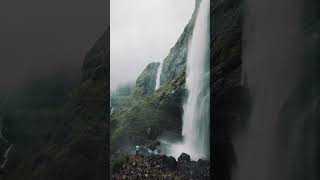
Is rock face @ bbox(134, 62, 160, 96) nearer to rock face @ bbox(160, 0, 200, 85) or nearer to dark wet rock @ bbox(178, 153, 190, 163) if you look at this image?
rock face @ bbox(160, 0, 200, 85)

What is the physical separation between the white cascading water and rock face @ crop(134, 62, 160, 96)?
0.25 meters

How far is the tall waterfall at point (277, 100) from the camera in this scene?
127 inches

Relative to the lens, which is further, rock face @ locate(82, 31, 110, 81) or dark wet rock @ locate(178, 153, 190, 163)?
dark wet rock @ locate(178, 153, 190, 163)

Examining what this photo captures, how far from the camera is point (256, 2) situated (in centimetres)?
324

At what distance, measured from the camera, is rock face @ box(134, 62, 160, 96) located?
10.6 feet

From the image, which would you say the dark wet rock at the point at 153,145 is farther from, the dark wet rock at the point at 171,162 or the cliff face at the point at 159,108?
the dark wet rock at the point at 171,162

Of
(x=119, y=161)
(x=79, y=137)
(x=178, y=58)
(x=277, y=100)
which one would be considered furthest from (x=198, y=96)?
(x=79, y=137)

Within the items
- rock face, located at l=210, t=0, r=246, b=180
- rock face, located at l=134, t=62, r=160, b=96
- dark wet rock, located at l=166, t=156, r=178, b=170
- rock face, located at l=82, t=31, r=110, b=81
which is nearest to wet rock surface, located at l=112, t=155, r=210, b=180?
dark wet rock, located at l=166, t=156, r=178, b=170

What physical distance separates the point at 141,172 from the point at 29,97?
94 centimetres

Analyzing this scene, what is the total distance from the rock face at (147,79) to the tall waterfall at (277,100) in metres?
0.65

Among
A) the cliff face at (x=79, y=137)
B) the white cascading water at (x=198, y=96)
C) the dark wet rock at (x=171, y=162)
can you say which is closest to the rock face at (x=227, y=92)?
the white cascading water at (x=198, y=96)

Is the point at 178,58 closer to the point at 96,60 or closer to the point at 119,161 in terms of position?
the point at 96,60

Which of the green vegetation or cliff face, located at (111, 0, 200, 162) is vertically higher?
cliff face, located at (111, 0, 200, 162)

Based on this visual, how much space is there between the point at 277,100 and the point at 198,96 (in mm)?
573
